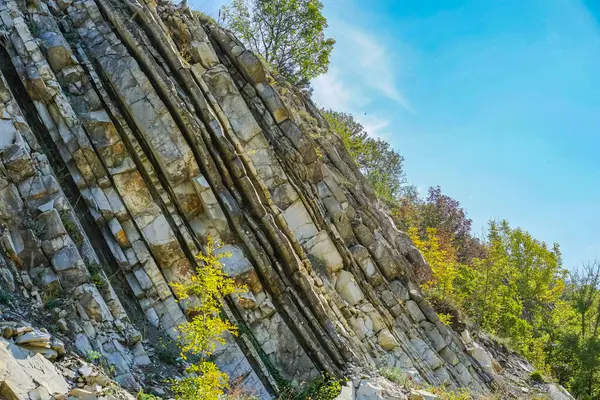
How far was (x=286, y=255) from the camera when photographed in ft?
49.1

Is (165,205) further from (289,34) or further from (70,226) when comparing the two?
(289,34)

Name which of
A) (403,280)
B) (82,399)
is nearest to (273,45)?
(403,280)

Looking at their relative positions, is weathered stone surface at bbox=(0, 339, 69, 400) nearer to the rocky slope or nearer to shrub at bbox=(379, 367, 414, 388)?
the rocky slope

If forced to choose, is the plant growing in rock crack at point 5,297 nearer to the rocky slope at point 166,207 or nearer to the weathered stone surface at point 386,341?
the rocky slope at point 166,207

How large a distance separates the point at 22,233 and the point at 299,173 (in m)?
10.3

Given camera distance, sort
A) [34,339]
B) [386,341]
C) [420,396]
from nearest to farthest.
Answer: [34,339], [420,396], [386,341]

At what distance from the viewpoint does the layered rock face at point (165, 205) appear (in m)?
11.9

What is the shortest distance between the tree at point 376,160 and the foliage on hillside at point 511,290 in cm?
19

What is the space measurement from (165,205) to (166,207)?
0.07 m

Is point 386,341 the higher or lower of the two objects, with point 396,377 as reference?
higher

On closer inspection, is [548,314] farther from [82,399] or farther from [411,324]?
[82,399]

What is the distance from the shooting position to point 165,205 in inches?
562

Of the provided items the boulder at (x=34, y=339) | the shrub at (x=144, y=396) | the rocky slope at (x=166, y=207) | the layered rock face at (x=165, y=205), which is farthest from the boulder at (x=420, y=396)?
the boulder at (x=34, y=339)

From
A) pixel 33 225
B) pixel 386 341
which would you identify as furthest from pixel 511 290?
pixel 33 225
